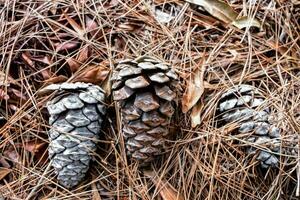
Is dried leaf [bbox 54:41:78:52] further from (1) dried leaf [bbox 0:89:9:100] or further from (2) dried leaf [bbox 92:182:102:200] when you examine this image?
(2) dried leaf [bbox 92:182:102:200]

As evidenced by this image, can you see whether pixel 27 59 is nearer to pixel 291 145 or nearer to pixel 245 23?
pixel 245 23

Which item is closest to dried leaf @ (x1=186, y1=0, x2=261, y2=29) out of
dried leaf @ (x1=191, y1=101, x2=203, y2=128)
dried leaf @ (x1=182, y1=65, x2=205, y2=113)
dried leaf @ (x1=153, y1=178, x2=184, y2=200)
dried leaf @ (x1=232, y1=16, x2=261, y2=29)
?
dried leaf @ (x1=232, y1=16, x2=261, y2=29)

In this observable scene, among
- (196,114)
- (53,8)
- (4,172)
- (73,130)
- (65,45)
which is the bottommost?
(4,172)

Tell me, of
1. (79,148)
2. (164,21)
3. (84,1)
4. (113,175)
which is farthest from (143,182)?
(84,1)

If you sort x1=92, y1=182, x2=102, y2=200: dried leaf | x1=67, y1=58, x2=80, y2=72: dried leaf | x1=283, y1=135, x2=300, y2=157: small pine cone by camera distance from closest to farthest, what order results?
1. x1=283, y1=135, x2=300, y2=157: small pine cone
2. x1=92, y1=182, x2=102, y2=200: dried leaf
3. x1=67, y1=58, x2=80, y2=72: dried leaf

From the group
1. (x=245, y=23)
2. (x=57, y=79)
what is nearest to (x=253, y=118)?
(x=245, y=23)

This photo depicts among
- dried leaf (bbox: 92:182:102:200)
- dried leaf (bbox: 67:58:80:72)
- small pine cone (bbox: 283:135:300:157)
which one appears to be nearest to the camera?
small pine cone (bbox: 283:135:300:157)

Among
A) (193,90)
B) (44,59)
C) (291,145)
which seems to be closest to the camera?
(291,145)

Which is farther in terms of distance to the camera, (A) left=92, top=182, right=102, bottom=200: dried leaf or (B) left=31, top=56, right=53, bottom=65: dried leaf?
(B) left=31, top=56, right=53, bottom=65: dried leaf

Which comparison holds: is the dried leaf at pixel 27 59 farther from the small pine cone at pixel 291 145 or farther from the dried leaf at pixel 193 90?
the small pine cone at pixel 291 145
